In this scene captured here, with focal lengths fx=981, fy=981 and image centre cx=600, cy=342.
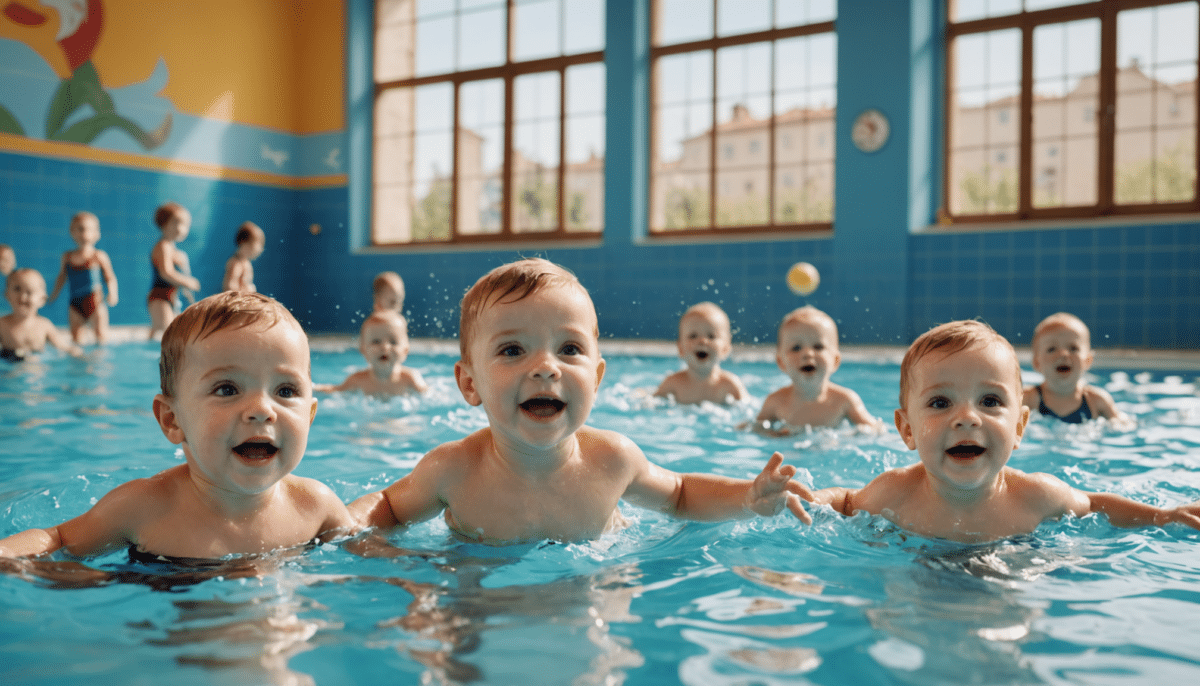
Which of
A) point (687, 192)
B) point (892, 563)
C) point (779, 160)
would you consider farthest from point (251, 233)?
point (892, 563)

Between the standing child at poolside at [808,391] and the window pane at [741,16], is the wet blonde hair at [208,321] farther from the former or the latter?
the window pane at [741,16]

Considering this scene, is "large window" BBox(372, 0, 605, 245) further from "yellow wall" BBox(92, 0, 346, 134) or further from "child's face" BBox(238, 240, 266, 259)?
"child's face" BBox(238, 240, 266, 259)

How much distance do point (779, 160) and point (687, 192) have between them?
122 cm

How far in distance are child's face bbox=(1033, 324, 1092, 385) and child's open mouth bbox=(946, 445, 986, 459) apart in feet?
8.50

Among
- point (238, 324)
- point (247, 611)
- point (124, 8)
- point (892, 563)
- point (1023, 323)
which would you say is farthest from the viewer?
point (124, 8)

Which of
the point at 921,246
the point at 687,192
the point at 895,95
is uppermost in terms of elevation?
the point at 895,95

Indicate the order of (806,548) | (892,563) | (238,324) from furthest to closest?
(806,548), (892,563), (238,324)

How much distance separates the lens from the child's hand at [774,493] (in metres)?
2.05

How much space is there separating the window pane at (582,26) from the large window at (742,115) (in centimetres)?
88

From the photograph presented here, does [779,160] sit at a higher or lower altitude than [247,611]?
higher

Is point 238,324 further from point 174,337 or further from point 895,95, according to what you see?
point 895,95

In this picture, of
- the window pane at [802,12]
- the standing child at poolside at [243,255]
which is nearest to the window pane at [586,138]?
the window pane at [802,12]

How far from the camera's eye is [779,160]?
10.3 m

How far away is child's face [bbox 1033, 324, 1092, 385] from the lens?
454cm
